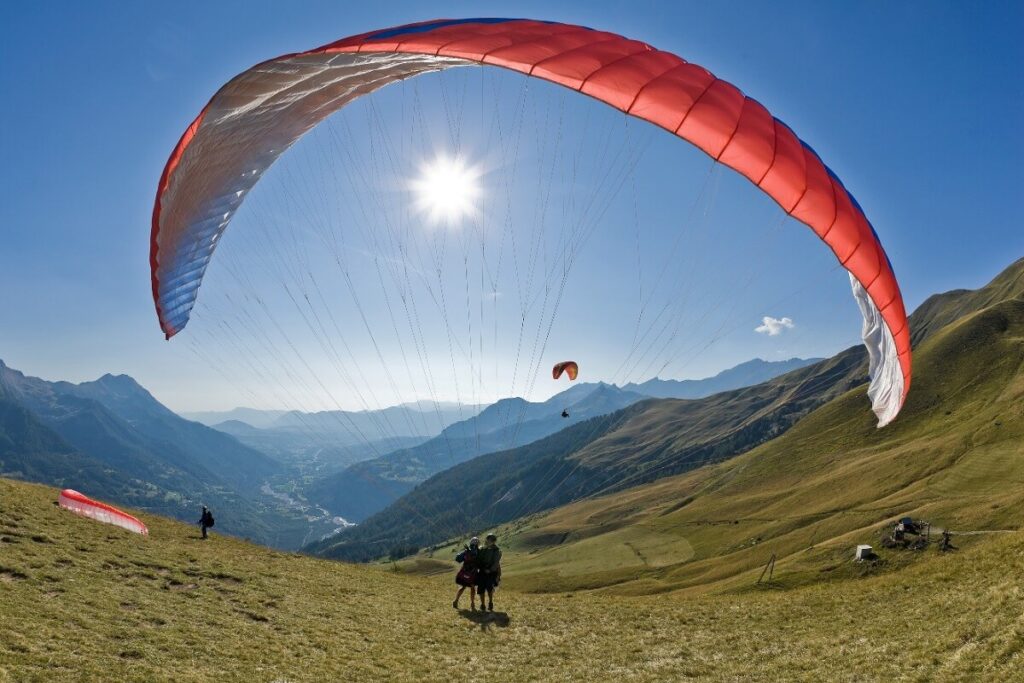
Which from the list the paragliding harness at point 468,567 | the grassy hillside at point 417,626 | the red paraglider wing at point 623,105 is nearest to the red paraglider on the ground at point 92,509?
the grassy hillside at point 417,626

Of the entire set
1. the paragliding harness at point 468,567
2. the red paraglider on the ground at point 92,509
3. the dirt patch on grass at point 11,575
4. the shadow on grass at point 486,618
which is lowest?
the shadow on grass at point 486,618

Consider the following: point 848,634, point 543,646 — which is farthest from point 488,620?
point 848,634

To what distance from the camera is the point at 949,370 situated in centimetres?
12138

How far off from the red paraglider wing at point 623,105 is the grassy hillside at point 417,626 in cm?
500

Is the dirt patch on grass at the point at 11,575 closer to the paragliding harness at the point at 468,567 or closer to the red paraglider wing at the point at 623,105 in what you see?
the red paraglider wing at the point at 623,105

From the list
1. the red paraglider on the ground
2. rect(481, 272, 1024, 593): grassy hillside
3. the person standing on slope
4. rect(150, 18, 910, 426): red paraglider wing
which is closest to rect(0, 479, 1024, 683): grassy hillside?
the red paraglider on the ground

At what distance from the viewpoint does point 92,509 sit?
2081 centimetres

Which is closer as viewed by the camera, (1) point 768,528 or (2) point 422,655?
(2) point 422,655

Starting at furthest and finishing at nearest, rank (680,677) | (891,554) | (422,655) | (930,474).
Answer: (930,474)
(891,554)
(422,655)
(680,677)

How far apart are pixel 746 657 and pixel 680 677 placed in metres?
2.34

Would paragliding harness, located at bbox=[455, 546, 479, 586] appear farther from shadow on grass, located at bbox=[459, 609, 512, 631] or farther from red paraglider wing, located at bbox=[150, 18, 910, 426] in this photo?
red paraglider wing, located at bbox=[150, 18, 910, 426]

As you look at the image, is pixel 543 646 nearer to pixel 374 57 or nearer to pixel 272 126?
pixel 374 57

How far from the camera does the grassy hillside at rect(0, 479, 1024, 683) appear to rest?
31.1 feet

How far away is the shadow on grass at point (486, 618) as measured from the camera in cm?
1543
